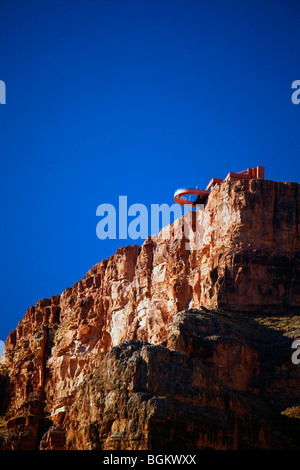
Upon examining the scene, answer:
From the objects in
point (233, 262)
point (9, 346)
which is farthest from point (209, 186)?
point (9, 346)

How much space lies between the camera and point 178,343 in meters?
94.3

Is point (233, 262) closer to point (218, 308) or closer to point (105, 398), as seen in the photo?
point (218, 308)

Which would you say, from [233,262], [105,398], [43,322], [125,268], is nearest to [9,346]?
[43,322]

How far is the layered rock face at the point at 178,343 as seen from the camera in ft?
258

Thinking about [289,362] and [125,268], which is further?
[125,268]

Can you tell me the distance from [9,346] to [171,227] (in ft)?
131

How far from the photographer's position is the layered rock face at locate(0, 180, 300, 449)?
258 ft

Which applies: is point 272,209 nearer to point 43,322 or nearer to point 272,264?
point 272,264

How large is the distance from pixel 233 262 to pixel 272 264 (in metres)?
3.81

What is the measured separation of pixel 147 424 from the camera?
74.8m

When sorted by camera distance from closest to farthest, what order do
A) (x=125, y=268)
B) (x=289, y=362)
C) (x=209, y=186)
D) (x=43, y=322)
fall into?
1. (x=289, y=362)
2. (x=209, y=186)
3. (x=125, y=268)
4. (x=43, y=322)

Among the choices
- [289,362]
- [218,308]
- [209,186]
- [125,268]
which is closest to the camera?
[289,362]
